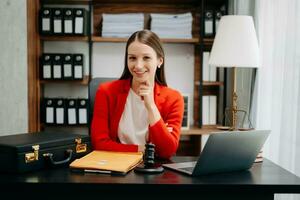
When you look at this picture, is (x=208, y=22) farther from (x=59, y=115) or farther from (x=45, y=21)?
(x=59, y=115)

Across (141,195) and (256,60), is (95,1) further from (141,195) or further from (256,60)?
(141,195)

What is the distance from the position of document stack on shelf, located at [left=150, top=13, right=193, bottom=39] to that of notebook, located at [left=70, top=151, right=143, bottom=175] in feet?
6.80

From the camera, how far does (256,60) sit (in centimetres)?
210

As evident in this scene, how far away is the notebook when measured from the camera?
4.13 ft

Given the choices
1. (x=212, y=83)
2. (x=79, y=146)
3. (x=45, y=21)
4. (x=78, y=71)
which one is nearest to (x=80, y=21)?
(x=45, y=21)

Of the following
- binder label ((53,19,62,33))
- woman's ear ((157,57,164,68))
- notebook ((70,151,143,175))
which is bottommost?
notebook ((70,151,143,175))

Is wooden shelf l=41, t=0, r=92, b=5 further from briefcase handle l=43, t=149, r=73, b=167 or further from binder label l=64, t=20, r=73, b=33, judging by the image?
briefcase handle l=43, t=149, r=73, b=167

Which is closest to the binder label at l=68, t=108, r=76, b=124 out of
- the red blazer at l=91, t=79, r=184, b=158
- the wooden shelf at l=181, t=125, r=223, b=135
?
the wooden shelf at l=181, t=125, r=223, b=135

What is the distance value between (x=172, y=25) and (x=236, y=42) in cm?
141

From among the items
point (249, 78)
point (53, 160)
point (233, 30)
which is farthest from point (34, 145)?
point (249, 78)

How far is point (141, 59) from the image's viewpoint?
163 centimetres

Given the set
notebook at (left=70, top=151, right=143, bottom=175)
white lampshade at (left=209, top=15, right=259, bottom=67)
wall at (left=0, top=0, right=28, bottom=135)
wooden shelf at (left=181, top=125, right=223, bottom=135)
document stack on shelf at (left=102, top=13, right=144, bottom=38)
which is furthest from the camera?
document stack on shelf at (left=102, top=13, right=144, bottom=38)

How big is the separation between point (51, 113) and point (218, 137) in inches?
92.9

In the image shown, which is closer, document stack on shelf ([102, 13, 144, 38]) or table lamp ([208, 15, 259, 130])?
table lamp ([208, 15, 259, 130])
